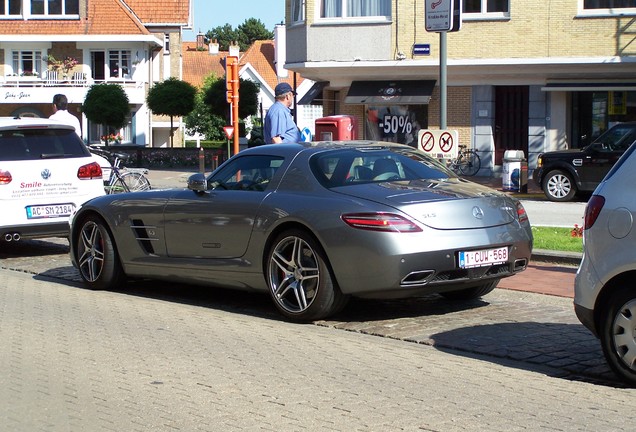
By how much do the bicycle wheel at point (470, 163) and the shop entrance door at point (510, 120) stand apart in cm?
64

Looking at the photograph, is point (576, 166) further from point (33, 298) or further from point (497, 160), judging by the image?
point (33, 298)

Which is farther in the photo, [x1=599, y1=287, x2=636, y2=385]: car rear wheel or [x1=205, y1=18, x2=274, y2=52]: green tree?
[x1=205, y1=18, x2=274, y2=52]: green tree

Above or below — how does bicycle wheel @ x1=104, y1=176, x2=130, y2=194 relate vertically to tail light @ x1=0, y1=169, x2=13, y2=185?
below

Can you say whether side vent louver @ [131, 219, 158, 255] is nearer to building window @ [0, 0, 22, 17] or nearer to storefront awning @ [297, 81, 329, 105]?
storefront awning @ [297, 81, 329, 105]

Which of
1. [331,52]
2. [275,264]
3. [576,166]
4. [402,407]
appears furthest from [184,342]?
[331,52]

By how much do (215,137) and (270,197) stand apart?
2988 inches

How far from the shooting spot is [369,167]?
29.5 ft

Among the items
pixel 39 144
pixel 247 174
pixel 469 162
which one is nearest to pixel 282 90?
pixel 39 144

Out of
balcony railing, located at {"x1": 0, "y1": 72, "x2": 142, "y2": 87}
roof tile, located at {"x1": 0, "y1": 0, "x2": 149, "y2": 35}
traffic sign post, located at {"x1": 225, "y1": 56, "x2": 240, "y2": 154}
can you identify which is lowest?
traffic sign post, located at {"x1": 225, "y1": 56, "x2": 240, "y2": 154}

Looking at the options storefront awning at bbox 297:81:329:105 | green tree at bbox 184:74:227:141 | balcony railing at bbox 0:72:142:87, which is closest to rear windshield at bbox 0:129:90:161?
storefront awning at bbox 297:81:329:105

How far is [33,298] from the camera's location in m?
10.3

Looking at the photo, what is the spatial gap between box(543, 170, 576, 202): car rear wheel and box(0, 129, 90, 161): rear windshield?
12.4 m

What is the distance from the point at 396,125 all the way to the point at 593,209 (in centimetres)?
2683

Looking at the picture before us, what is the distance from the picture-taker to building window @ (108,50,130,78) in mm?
59719
